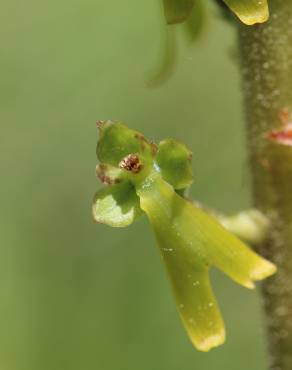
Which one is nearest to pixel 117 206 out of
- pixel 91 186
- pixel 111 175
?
pixel 111 175

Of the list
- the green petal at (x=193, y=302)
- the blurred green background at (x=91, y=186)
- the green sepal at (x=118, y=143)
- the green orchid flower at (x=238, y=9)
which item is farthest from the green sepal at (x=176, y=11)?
the blurred green background at (x=91, y=186)

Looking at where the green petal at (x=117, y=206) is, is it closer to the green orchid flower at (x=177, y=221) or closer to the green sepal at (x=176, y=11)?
the green orchid flower at (x=177, y=221)

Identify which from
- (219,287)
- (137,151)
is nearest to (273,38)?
(137,151)

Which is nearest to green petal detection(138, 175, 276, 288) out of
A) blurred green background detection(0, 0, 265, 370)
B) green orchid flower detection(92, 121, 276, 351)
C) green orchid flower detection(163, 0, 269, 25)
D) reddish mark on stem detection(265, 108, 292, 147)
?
green orchid flower detection(92, 121, 276, 351)

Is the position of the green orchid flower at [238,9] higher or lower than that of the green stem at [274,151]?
higher

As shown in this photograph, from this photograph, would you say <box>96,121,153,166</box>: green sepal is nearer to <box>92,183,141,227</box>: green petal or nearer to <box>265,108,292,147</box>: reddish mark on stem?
<box>92,183,141,227</box>: green petal

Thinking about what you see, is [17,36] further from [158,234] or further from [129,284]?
[158,234]
